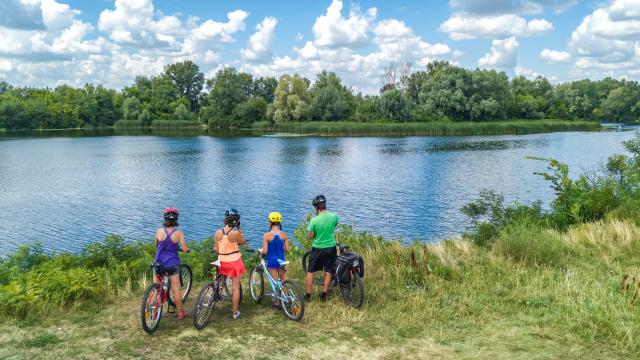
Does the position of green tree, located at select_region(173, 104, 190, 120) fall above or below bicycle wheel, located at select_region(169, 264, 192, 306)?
above

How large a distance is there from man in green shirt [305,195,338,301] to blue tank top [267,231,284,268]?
638 millimetres

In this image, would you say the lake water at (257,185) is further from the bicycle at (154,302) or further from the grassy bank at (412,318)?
the bicycle at (154,302)

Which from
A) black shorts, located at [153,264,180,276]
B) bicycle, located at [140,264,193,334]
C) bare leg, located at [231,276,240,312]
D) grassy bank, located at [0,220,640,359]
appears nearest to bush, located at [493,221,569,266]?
grassy bank, located at [0,220,640,359]

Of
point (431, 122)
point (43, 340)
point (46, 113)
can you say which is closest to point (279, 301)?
point (43, 340)

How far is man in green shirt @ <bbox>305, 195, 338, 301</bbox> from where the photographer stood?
956 cm

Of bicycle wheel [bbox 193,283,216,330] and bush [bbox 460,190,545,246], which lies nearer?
bicycle wheel [bbox 193,283,216,330]

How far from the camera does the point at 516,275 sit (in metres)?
10.8

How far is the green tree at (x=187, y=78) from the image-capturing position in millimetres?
153250

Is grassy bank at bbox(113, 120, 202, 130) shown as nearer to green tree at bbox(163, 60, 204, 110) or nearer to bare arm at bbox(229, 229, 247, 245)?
green tree at bbox(163, 60, 204, 110)

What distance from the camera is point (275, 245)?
9.35m

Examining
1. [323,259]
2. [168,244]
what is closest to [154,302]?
[168,244]

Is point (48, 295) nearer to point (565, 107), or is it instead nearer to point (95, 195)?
point (95, 195)

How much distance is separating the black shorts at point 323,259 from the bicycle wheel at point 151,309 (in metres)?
2.88

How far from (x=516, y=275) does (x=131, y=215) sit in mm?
22782
